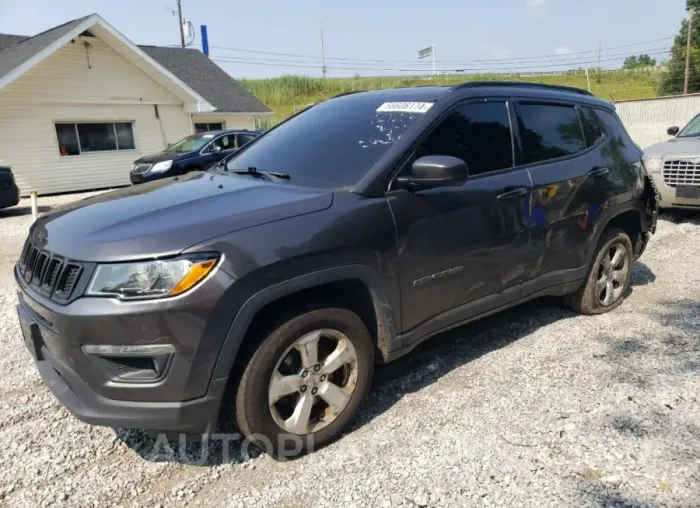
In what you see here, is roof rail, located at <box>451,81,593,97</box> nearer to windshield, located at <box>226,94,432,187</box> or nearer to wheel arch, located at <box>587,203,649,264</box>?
windshield, located at <box>226,94,432,187</box>

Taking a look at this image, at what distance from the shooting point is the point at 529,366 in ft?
11.6

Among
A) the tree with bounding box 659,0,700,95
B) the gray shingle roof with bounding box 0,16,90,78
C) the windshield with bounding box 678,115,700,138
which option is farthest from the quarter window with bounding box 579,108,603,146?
the tree with bounding box 659,0,700,95

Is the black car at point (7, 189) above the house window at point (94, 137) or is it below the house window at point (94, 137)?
below

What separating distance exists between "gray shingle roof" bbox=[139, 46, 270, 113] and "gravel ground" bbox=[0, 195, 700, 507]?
19.0 meters

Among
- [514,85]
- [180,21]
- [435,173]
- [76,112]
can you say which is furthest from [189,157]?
[180,21]

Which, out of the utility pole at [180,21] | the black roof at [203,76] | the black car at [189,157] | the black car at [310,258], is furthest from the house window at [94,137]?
the utility pole at [180,21]

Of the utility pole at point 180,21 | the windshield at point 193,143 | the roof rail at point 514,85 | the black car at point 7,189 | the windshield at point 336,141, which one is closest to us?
the windshield at point 336,141

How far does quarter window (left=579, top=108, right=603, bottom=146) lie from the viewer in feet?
13.8

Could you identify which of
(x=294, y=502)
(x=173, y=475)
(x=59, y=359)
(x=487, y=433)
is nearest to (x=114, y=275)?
(x=59, y=359)

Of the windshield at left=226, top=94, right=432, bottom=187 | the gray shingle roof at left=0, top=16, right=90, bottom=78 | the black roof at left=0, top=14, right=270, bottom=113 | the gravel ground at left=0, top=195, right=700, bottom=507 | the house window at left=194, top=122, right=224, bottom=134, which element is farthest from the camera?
the black roof at left=0, top=14, right=270, bottom=113

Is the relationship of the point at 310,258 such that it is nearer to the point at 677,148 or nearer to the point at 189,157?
the point at 677,148

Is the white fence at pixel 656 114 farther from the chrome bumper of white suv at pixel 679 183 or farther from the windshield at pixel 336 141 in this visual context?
the windshield at pixel 336 141

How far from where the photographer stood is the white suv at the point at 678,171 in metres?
7.31

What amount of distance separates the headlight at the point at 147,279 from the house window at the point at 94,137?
53.5ft
